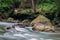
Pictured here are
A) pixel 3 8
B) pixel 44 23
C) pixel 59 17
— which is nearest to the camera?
pixel 44 23

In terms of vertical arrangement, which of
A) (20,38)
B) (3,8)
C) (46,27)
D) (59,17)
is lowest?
(20,38)

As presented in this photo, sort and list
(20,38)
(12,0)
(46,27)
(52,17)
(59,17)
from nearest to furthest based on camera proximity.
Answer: (20,38) < (46,27) < (59,17) < (52,17) < (12,0)

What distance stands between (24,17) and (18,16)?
3.08 ft

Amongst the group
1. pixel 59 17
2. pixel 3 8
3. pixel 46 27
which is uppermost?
pixel 3 8

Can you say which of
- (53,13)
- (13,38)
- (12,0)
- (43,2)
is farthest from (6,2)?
(13,38)

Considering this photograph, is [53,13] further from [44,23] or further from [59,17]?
[44,23]

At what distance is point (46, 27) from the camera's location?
1792 cm

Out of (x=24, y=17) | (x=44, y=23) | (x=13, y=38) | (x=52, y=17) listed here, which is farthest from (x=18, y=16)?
(x=13, y=38)

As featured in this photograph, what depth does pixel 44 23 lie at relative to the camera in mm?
19312

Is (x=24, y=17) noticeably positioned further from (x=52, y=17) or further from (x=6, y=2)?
(x=6, y=2)

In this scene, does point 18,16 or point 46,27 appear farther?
point 18,16

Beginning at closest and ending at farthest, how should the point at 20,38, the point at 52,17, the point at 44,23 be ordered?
the point at 20,38 → the point at 44,23 → the point at 52,17

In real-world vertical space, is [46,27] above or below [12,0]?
below

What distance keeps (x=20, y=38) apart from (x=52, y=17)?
41.7ft
